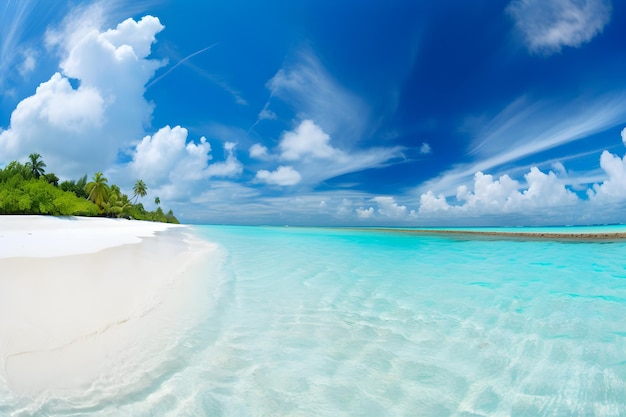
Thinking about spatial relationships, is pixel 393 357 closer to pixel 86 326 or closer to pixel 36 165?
pixel 86 326

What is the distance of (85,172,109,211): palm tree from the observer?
149 feet

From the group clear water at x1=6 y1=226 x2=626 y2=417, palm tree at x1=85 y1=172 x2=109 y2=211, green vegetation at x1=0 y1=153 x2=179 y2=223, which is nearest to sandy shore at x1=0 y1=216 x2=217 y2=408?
clear water at x1=6 y1=226 x2=626 y2=417

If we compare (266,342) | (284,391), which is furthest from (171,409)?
(266,342)

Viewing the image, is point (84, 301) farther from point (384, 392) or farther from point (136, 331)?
point (384, 392)

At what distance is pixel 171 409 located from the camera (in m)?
2.09

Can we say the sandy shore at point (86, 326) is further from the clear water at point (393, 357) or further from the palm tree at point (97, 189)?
the palm tree at point (97, 189)

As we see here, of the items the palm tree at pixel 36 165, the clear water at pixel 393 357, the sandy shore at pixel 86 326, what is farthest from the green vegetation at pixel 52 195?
the clear water at pixel 393 357

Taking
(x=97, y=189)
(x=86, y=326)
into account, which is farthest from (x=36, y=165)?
(x=86, y=326)

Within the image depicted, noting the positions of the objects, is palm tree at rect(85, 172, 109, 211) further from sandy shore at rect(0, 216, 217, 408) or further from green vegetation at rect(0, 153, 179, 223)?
sandy shore at rect(0, 216, 217, 408)

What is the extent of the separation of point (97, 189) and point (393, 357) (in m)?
55.3

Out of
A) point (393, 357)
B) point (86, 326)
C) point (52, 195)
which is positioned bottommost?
point (393, 357)

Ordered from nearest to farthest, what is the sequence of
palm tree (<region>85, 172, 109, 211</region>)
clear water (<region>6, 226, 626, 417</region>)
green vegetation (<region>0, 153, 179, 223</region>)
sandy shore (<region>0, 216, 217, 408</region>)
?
clear water (<region>6, 226, 626, 417</region>) < sandy shore (<region>0, 216, 217, 408</region>) < green vegetation (<region>0, 153, 179, 223</region>) < palm tree (<region>85, 172, 109, 211</region>)

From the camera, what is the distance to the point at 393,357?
3.03 metres

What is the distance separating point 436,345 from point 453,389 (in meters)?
0.90
